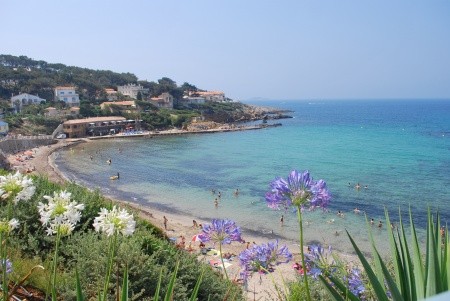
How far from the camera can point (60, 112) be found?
6209 centimetres

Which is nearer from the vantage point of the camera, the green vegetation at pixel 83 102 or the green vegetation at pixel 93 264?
the green vegetation at pixel 93 264

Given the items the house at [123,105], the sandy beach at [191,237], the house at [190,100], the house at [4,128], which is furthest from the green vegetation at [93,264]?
the house at [190,100]

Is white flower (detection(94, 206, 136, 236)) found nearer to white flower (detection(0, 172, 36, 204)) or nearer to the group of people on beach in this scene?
white flower (detection(0, 172, 36, 204))

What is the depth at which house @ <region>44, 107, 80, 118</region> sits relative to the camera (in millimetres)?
60456

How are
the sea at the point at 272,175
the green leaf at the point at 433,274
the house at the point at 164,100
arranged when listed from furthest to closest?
the house at the point at 164,100
the sea at the point at 272,175
the green leaf at the point at 433,274

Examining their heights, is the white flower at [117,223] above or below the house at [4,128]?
above

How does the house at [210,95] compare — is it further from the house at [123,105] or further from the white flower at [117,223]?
the white flower at [117,223]

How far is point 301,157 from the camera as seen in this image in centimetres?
4312

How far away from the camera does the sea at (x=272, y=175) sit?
815 inches

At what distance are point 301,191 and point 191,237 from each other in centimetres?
1718

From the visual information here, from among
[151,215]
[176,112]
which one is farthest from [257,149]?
[176,112]

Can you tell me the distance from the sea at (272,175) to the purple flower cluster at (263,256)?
6.46 metres

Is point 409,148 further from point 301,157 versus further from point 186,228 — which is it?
point 186,228

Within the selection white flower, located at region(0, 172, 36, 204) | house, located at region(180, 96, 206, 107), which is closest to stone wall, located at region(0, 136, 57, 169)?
white flower, located at region(0, 172, 36, 204)
